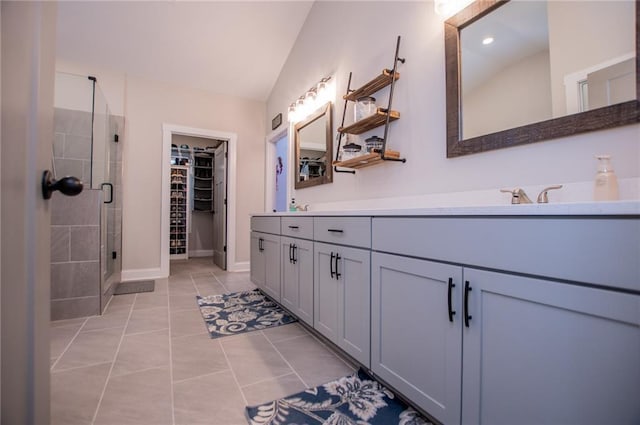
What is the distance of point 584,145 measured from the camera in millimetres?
1074

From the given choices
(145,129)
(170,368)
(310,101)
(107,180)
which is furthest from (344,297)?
(145,129)

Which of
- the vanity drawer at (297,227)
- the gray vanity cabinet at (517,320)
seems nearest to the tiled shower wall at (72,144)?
the vanity drawer at (297,227)

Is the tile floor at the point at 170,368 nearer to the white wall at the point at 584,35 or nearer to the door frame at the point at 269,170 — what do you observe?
the white wall at the point at 584,35

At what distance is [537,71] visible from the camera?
4.05ft

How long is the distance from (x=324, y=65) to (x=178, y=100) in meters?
2.31

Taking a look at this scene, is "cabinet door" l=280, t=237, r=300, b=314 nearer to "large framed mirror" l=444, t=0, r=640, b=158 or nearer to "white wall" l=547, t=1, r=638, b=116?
"large framed mirror" l=444, t=0, r=640, b=158

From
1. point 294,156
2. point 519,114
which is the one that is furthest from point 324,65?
point 519,114

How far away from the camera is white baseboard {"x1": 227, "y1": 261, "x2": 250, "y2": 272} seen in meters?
4.27

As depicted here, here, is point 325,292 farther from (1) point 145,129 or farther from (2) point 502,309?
(1) point 145,129

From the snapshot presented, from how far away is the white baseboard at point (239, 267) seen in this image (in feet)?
14.0

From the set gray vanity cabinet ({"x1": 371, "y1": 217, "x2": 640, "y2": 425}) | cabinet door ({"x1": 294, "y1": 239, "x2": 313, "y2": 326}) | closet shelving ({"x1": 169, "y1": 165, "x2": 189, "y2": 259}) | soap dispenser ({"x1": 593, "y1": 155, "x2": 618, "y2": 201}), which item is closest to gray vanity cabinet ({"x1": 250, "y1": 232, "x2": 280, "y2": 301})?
cabinet door ({"x1": 294, "y1": 239, "x2": 313, "y2": 326})

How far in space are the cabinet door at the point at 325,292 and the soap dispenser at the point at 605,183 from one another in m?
1.14

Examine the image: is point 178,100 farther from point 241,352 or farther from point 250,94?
point 241,352

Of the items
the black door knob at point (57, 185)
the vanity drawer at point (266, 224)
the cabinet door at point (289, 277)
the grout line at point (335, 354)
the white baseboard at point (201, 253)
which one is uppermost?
the black door knob at point (57, 185)
